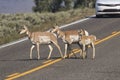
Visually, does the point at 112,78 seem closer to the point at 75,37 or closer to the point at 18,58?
the point at 75,37

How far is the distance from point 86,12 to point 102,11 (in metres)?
3.23

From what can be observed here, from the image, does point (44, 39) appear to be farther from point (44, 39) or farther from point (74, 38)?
point (74, 38)

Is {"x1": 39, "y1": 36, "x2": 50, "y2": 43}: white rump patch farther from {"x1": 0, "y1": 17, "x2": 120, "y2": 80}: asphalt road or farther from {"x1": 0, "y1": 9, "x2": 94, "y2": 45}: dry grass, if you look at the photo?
{"x1": 0, "y1": 9, "x2": 94, "y2": 45}: dry grass

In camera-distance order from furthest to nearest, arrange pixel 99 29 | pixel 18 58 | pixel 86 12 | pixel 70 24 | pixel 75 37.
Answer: pixel 86 12, pixel 70 24, pixel 99 29, pixel 18 58, pixel 75 37

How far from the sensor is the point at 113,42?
2108 cm

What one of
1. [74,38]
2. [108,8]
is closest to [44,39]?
[74,38]

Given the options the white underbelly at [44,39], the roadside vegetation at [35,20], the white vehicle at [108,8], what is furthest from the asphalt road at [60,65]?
the white vehicle at [108,8]

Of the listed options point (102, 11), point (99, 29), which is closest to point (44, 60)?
point (99, 29)

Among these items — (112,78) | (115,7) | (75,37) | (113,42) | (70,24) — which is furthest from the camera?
(115,7)

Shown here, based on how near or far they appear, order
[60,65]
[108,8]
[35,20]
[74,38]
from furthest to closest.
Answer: [108,8], [35,20], [74,38], [60,65]

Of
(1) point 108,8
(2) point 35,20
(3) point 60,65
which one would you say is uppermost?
(3) point 60,65

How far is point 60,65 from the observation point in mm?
15750

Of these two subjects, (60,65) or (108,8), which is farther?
(108,8)

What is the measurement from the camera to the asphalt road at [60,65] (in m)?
13.9
